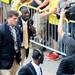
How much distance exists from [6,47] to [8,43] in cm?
8

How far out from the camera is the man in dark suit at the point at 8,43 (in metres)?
7.25

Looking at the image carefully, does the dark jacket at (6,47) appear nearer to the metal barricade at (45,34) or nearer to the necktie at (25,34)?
the necktie at (25,34)

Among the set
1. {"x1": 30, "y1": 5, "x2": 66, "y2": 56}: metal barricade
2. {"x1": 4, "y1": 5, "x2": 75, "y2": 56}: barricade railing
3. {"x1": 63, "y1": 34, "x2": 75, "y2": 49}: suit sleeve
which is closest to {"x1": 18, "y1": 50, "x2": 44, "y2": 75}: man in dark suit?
{"x1": 63, "y1": 34, "x2": 75, "y2": 49}: suit sleeve

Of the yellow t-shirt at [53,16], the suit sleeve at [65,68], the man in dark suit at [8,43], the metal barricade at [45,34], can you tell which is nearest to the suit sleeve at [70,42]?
the suit sleeve at [65,68]

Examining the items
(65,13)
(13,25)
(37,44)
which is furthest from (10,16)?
(37,44)

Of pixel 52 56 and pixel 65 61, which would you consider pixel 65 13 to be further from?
pixel 52 56

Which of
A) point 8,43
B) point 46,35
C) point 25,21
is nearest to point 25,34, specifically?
point 25,21

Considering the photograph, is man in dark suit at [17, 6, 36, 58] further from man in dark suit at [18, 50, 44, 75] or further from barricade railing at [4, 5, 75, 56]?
man in dark suit at [18, 50, 44, 75]

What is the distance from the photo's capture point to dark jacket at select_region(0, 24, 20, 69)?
723cm

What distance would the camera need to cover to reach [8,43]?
7.30m

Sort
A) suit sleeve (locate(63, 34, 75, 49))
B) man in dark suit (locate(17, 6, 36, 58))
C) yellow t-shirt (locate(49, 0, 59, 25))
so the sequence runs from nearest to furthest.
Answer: suit sleeve (locate(63, 34, 75, 49)) < man in dark suit (locate(17, 6, 36, 58)) < yellow t-shirt (locate(49, 0, 59, 25))

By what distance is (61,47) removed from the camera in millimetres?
10016

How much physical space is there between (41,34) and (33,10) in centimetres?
71

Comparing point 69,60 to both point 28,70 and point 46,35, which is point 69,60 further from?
point 46,35
